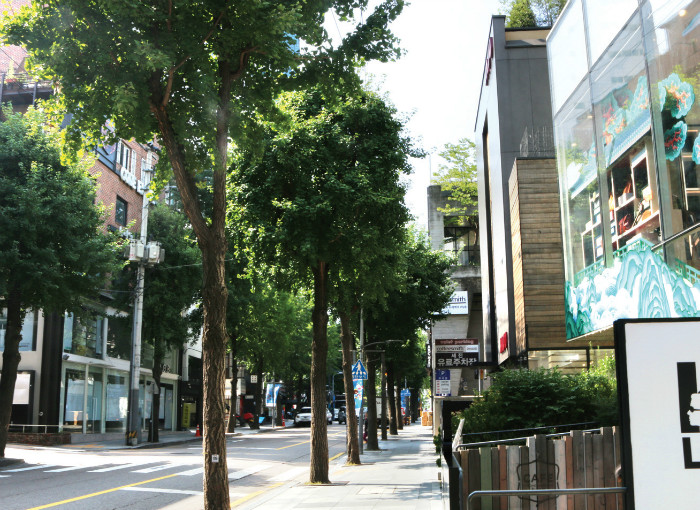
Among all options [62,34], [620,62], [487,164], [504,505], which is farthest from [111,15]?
[487,164]

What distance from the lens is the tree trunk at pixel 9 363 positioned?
20703mm

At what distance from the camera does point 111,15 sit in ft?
29.6

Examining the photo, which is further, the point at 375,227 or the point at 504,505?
the point at 375,227

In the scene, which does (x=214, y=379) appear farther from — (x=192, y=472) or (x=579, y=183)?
(x=579, y=183)

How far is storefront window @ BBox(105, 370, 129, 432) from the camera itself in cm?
3966

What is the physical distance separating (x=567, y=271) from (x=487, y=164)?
19.2 m

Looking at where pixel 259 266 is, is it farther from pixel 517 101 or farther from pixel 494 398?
pixel 517 101

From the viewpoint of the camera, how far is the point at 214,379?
30.8 ft

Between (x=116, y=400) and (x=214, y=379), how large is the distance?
34.4 m

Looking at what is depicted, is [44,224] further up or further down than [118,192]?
further down

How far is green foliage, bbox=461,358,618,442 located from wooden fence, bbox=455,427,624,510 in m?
4.10

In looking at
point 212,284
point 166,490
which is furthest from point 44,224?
point 212,284

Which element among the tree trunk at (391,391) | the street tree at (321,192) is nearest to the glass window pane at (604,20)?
the street tree at (321,192)

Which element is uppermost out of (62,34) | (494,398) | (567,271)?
(62,34)
